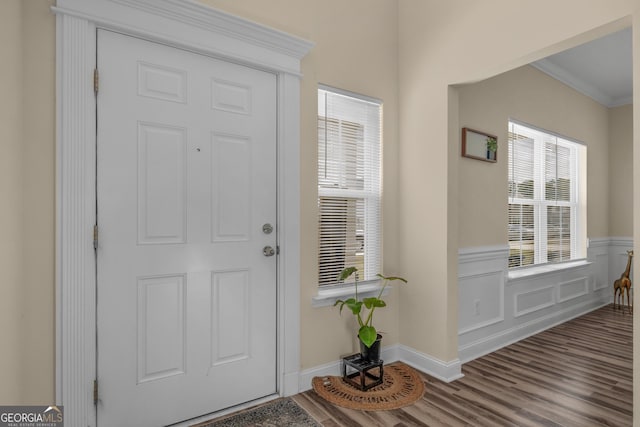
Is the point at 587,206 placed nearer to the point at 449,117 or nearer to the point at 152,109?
the point at 449,117

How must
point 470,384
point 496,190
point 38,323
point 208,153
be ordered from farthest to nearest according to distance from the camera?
1. point 496,190
2. point 470,384
3. point 208,153
4. point 38,323

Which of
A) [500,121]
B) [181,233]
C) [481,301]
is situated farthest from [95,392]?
[500,121]

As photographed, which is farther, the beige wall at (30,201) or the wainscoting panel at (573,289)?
the wainscoting panel at (573,289)

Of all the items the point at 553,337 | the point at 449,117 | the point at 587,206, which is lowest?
the point at 553,337

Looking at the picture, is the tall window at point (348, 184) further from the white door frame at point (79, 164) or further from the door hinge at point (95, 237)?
the door hinge at point (95, 237)

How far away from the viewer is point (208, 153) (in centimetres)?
200

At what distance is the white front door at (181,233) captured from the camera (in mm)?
1752

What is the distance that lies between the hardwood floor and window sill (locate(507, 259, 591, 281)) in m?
0.63

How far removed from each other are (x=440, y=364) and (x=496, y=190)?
1.69 m

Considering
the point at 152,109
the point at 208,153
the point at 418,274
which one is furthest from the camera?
the point at 418,274

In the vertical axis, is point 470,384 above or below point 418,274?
below

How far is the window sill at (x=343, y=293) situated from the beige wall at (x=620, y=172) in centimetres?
421

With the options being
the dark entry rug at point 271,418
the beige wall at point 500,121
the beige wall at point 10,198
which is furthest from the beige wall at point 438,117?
the beige wall at point 10,198

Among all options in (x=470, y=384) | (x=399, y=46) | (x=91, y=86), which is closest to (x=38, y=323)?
(x=91, y=86)
